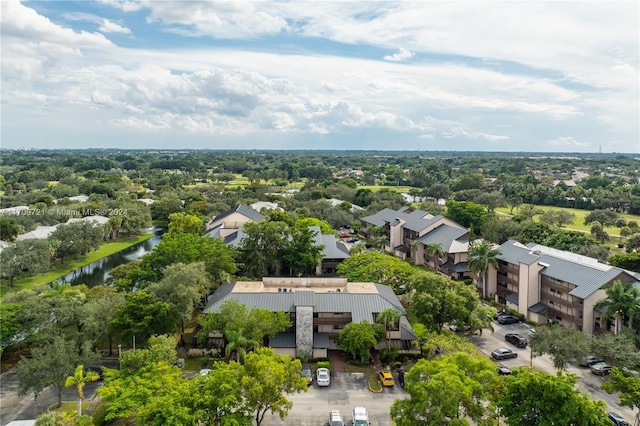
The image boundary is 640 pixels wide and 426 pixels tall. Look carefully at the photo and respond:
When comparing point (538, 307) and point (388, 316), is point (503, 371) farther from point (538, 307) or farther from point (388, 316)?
point (538, 307)

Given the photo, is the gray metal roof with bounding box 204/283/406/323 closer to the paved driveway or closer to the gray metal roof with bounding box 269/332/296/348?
the gray metal roof with bounding box 269/332/296/348

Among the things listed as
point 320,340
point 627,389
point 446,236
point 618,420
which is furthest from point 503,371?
point 446,236

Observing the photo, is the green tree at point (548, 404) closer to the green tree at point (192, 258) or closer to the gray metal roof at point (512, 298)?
the gray metal roof at point (512, 298)

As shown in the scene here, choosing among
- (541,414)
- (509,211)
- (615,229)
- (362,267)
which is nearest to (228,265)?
(362,267)

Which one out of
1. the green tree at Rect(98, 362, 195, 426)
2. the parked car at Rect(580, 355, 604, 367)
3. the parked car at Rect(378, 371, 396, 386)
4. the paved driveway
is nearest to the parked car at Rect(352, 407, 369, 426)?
the paved driveway

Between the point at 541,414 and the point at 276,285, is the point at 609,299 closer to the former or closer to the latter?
the point at 541,414

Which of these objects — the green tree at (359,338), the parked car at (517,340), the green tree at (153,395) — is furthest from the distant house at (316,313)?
the green tree at (153,395)
